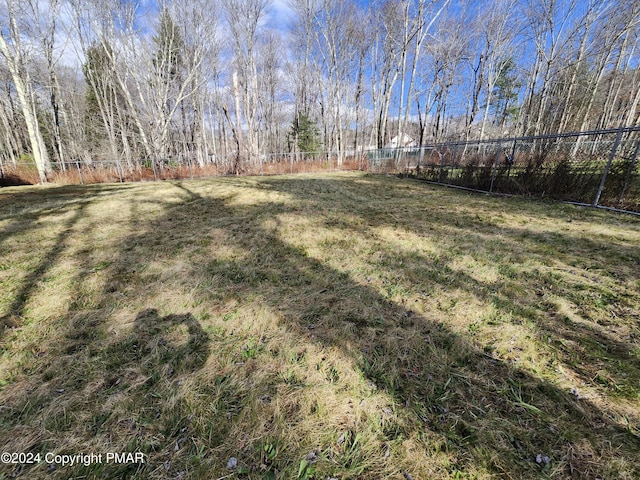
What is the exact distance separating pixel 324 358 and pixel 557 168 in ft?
28.2

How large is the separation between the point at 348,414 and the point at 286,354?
0.62m

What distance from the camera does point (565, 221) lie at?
5.11 meters

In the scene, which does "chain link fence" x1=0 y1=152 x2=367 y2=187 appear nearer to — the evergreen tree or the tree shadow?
the evergreen tree

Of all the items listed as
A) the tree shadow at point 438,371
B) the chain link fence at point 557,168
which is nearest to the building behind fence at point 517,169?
the chain link fence at point 557,168

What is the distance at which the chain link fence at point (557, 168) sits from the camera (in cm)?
549

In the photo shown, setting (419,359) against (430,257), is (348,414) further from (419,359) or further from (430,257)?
(430,257)

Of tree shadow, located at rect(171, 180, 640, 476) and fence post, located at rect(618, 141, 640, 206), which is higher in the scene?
fence post, located at rect(618, 141, 640, 206)

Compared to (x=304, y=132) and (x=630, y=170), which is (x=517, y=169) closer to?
(x=630, y=170)

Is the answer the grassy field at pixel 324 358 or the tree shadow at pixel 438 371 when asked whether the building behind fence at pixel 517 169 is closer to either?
the grassy field at pixel 324 358

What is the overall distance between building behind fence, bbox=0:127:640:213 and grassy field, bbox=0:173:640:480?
267 cm

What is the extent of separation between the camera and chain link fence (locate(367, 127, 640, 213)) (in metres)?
5.49

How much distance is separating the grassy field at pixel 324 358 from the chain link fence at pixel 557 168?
2.62 meters

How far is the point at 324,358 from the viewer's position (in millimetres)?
1877

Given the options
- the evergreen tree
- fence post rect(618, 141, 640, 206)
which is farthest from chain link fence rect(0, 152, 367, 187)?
fence post rect(618, 141, 640, 206)
